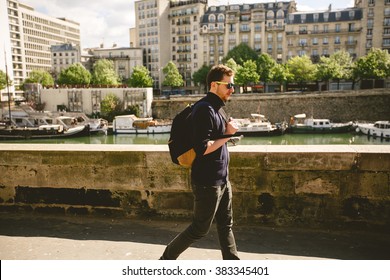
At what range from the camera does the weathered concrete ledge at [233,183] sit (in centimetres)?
386

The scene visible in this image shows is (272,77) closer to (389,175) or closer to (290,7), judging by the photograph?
(290,7)

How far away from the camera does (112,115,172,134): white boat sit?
44.3 meters

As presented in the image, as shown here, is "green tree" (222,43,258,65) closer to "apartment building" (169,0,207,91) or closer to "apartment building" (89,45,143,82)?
"apartment building" (169,0,207,91)

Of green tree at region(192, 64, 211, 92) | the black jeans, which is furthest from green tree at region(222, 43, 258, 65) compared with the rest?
the black jeans

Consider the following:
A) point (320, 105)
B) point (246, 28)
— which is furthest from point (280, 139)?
point (246, 28)

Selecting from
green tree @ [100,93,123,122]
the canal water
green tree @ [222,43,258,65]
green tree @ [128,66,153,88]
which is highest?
green tree @ [222,43,258,65]

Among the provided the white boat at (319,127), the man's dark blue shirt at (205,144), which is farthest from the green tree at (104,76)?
the man's dark blue shirt at (205,144)

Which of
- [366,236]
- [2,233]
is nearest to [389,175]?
[366,236]

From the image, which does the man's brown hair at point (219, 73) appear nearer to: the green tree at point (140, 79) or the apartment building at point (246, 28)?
the green tree at point (140, 79)

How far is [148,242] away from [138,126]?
42.0 m

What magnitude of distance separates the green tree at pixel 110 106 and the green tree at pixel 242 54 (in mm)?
20787

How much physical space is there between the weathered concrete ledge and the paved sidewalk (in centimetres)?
20

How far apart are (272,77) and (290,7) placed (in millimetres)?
15163

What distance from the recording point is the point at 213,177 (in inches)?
107
